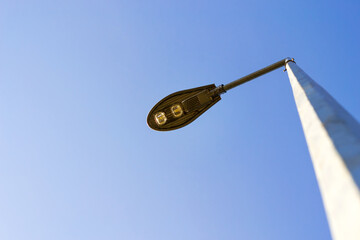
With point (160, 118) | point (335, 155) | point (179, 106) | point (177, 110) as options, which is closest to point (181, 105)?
point (179, 106)

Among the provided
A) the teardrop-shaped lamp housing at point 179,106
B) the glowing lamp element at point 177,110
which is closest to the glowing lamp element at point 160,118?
the teardrop-shaped lamp housing at point 179,106

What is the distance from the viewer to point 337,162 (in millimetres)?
1299

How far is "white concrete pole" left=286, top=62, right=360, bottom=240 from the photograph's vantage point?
1.13m

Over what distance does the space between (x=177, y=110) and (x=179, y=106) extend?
0.36ft

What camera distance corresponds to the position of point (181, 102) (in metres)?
6.86

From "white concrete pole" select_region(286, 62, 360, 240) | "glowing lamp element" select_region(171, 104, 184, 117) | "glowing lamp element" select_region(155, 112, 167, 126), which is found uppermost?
"glowing lamp element" select_region(171, 104, 184, 117)

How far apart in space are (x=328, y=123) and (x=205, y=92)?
5.32 meters

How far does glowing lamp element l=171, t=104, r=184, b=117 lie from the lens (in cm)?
688

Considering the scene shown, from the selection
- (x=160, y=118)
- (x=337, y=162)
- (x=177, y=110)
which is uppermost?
(x=177, y=110)

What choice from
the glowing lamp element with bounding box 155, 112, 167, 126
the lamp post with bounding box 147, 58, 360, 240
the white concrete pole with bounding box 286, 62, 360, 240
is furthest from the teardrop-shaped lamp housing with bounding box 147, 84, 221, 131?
the white concrete pole with bounding box 286, 62, 360, 240

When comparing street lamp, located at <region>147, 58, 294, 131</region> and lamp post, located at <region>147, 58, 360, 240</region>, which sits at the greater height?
street lamp, located at <region>147, 58, 294, 131</region>

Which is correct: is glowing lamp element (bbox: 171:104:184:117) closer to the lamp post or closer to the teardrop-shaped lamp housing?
the teardrop-shaped lamp housing

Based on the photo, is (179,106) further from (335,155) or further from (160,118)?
(335,155)

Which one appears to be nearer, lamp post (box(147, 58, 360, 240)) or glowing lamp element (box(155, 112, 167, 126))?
lamp post (box(147, 58, 360, 240))
